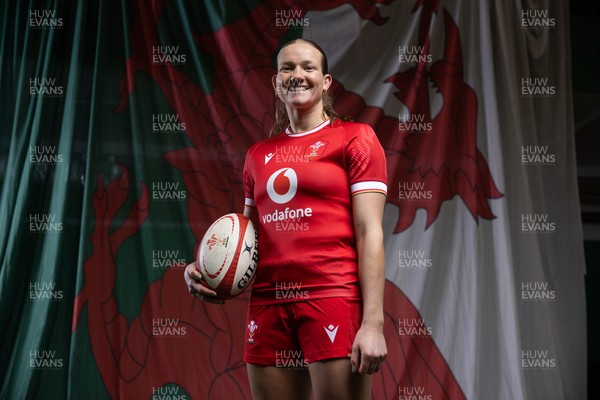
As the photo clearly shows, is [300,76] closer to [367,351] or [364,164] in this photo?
[364,164]

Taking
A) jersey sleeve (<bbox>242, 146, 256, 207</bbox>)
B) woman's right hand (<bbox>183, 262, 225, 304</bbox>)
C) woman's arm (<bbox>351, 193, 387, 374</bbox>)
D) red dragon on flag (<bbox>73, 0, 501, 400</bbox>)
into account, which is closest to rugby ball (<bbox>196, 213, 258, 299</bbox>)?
woman's right hand (<bbox>183, 262, 225, 304</bbox>)

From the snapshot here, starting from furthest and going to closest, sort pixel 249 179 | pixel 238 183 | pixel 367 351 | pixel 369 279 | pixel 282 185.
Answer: pixel 238 183 → pixel 249 179 → pixel 282 185 → pixel 369 279 → pixel 367 351

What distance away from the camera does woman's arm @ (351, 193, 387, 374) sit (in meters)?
1.29

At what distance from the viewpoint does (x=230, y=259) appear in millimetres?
1542

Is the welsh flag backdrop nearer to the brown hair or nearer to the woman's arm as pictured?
the brown hair

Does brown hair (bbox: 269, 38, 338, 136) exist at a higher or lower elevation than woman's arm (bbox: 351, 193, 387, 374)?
higher

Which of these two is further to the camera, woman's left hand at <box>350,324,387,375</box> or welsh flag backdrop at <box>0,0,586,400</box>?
welsh flag backdrop at <box>0,0,586,400</box>

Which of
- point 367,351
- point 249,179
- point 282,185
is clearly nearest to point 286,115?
point 249,179

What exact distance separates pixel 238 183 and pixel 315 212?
173 centimetres

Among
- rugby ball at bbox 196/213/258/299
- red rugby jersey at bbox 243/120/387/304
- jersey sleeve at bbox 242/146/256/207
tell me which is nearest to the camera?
red rugby jersey at bbox 243/120/387/304

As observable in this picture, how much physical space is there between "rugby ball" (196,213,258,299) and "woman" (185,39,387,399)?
0.03 m

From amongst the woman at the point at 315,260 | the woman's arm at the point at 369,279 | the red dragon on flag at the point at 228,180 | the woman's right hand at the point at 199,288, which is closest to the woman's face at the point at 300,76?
the woman at the point at 315,260

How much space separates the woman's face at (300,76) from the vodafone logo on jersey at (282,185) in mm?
199

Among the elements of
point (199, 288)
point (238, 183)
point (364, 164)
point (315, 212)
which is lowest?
point (199, 288)
